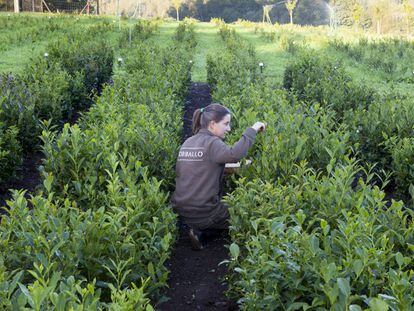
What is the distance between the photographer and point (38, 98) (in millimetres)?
7434

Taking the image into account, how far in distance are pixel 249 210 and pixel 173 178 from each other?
63.2 inches

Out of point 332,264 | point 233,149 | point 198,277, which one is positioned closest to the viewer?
point 332,264

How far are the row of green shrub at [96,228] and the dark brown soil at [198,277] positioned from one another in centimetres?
37

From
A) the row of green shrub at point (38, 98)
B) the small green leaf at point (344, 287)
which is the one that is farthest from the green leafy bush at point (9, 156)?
the small green leaf at point (344, 287)

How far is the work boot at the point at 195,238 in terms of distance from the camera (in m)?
4.91

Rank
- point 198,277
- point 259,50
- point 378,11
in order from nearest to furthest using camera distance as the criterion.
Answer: point 198,277
point 259,50
point 378,11

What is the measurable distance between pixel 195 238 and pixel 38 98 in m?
3.60

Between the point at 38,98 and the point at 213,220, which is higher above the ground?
the point at 38,98

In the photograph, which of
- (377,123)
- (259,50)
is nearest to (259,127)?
(377,123)

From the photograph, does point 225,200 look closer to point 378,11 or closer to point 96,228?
point 96,228

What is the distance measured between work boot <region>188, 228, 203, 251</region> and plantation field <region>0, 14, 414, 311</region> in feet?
1.69

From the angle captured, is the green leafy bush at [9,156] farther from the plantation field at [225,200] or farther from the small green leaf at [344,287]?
the small green leaf at [344,287]

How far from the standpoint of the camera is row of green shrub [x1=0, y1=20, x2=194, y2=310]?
244cm

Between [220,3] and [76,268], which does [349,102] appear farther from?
[220,3]
